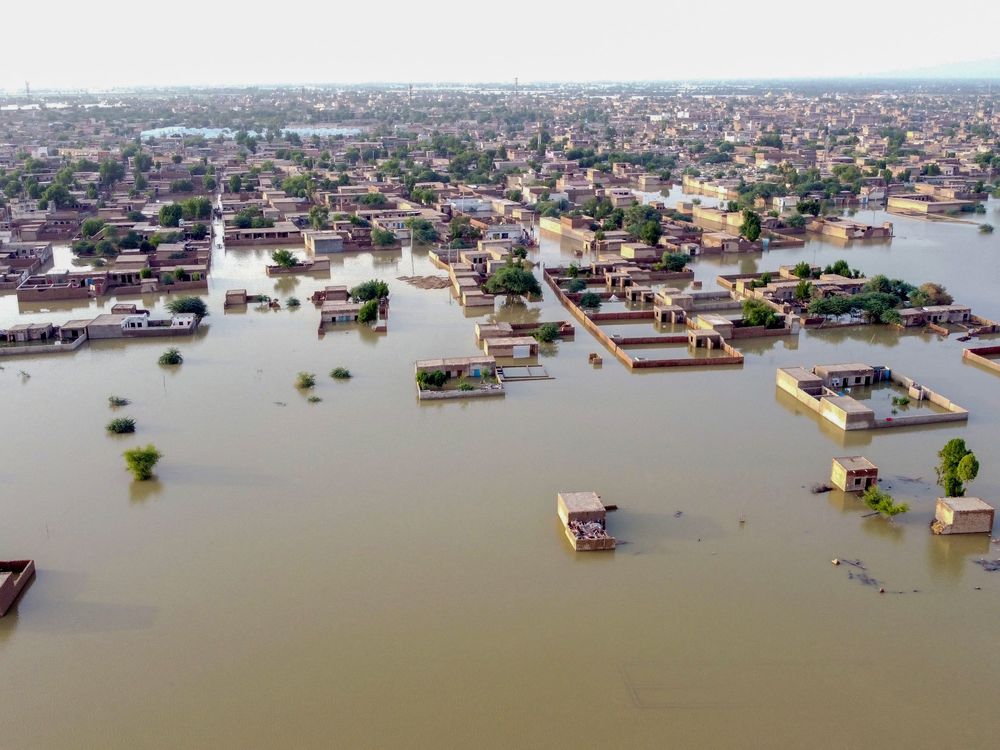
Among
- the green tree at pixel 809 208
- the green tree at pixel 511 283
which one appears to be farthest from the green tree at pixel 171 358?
the green tree at pixel 809 208

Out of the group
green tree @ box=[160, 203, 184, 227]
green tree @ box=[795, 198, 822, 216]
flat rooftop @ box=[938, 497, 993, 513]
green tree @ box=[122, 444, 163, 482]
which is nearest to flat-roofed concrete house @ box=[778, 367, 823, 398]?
flat rooftop @ box=[938, 497, 993, 513]

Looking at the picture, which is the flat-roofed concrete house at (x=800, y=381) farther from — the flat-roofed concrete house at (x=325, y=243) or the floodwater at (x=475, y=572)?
the flat-roofed concrete house at (x=325, y=243)

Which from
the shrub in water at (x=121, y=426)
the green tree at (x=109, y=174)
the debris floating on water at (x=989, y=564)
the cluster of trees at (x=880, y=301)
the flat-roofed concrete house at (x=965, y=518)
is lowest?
the debris floating on water at (x=989, y=564)

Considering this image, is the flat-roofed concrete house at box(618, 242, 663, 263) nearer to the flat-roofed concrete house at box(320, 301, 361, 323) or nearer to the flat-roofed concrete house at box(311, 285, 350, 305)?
the flat-roofed concrete house at box(311, 285, 350, 305)

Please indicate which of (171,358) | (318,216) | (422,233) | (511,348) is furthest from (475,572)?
(318,216)

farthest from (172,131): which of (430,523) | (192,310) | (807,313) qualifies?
(430,523)
